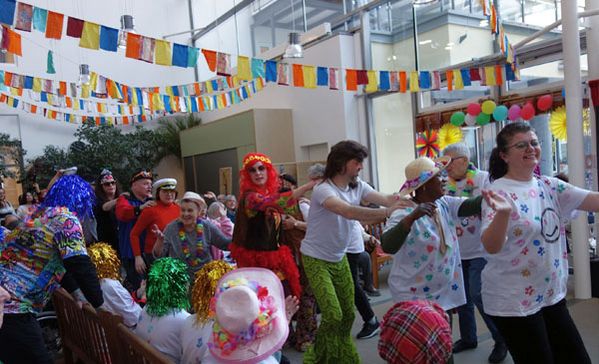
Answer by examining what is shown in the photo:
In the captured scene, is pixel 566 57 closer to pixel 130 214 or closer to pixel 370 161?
pixel 130 214

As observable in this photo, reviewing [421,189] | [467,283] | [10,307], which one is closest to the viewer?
[10,307]

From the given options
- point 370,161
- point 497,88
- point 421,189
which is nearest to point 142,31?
point 370,161

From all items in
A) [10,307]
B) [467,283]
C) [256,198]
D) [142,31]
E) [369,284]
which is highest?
[142,31]

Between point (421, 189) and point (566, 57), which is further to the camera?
point (566, 57)

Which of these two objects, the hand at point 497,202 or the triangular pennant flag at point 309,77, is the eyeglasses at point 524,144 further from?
the triangular pennant flag at point 309,77

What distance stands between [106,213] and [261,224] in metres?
2.12

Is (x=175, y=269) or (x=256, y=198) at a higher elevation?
(x=256, y=198)

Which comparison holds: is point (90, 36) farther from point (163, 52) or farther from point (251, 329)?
point (251, 329)

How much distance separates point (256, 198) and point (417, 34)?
6588 millimetres

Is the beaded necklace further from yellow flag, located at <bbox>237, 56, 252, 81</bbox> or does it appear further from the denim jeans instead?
yellow flag, located at <bbox>237, 56, 252, 81</bbox>

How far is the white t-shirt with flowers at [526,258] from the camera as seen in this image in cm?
203

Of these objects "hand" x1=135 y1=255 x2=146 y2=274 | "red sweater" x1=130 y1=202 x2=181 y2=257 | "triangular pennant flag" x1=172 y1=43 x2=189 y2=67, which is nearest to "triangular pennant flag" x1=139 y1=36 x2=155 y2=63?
"triangular pennant flag" x1=172 y1=43 x2=189 y2=67

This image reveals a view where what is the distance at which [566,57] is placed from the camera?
4375 millimetres

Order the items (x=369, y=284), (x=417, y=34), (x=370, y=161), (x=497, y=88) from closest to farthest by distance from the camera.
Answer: (x=369, y=284) → (x=497, y=88) → (x=417, y=34) → (x=370, y=161)
